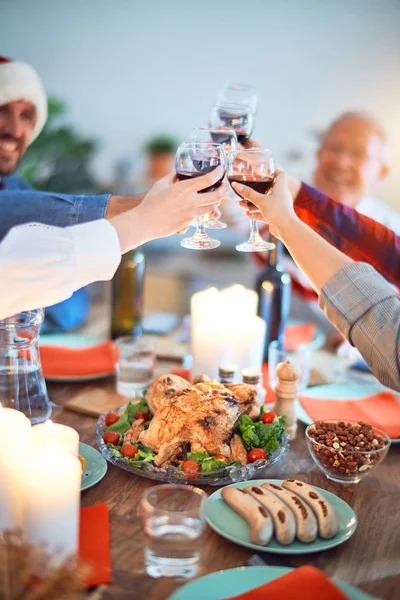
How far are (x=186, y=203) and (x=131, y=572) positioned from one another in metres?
0.66

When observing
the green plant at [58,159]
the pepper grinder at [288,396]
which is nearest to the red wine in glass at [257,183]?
the pepper grinder at [288,396]

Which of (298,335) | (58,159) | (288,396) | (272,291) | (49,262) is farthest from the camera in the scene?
(58,159)

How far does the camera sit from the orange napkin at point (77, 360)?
1745mm

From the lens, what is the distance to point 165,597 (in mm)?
870

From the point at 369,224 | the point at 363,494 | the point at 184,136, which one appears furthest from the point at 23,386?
the point at 184,136

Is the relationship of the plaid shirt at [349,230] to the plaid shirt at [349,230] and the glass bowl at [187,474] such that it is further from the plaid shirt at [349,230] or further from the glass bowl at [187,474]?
the glass bowl at [187,474]

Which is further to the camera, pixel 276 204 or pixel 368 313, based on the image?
pixel 276 204

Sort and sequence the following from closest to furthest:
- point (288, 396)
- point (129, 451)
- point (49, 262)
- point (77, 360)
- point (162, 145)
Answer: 1. point (49, 262)
2. point (129, 451)
3. point (288, 396)
4. point (77, 360)
5. point (162, 145)

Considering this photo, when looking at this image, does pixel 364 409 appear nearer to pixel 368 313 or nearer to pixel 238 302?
pixel 238 302

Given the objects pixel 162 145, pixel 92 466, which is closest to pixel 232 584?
pixel 92 466

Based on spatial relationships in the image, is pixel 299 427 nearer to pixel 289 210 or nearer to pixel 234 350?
pixel 234 350

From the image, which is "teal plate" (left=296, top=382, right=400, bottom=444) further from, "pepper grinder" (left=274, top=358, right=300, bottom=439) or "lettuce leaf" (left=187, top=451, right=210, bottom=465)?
"lettuce leaf" (left=187, top=451, right=210, bottom=465)

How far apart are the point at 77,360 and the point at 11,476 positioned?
89cm

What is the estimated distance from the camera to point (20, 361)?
1.32m
